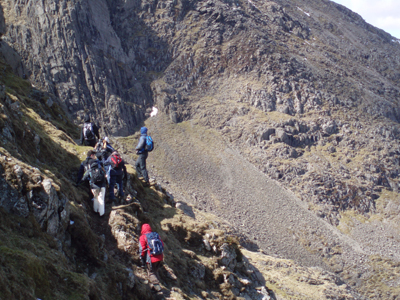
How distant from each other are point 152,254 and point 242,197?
5449cm

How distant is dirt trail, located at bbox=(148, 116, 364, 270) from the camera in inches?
2121

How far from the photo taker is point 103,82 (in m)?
87.8

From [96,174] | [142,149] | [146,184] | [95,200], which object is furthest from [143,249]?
[146,184]

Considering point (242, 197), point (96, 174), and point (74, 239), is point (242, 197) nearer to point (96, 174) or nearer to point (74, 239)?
point (96, 174)

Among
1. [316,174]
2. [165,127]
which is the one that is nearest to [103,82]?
[165,127]

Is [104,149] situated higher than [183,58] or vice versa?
[183,58]

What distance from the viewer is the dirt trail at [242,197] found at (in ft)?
177

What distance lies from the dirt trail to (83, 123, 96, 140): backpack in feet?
128

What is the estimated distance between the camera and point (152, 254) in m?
8.75

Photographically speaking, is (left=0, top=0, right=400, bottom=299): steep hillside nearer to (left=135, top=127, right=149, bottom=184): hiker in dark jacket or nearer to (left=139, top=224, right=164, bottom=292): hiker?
(left=135, top=127, right=149, bottom=184): hiker in dark jacket

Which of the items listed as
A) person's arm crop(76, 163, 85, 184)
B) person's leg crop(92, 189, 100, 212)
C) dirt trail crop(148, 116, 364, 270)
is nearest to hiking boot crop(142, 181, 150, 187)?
person's arm crop(76, 163, 85, 184)

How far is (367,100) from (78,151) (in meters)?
95.9

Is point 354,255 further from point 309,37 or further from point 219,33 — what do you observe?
point 309,37

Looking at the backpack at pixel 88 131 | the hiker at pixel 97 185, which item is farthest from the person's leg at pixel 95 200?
the backpack at pixel 88 131
